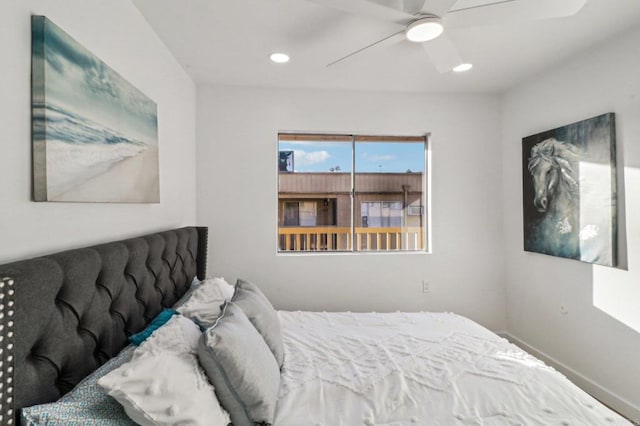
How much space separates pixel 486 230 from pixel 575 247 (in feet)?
2.94

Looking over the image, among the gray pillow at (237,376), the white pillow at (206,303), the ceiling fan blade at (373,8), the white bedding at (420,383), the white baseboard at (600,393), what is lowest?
the white baseboard at (600,393)

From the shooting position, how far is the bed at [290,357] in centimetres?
88

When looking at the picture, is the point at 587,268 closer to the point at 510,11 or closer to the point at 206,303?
the point at 510,11

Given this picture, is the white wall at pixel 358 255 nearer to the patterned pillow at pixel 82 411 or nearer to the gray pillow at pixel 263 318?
the gray pillow at pixel 263 318

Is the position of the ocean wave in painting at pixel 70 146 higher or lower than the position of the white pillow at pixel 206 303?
higher

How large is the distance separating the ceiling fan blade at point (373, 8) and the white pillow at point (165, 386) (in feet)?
5.08

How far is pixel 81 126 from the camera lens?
125cm

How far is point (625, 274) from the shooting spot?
7.01 feet

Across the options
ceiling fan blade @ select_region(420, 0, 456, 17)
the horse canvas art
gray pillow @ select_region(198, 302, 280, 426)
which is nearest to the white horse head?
the horse canvas art

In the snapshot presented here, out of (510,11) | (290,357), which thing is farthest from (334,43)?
(290,357)

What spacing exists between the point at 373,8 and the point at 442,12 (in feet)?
1.13

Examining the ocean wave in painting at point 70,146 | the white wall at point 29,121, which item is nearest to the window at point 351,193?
the white wall at point 29,121

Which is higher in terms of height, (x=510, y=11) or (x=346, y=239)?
(x=510, y=11)

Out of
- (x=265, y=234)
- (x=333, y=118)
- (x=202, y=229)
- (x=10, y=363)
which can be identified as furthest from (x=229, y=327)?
(x=333, y=118)
